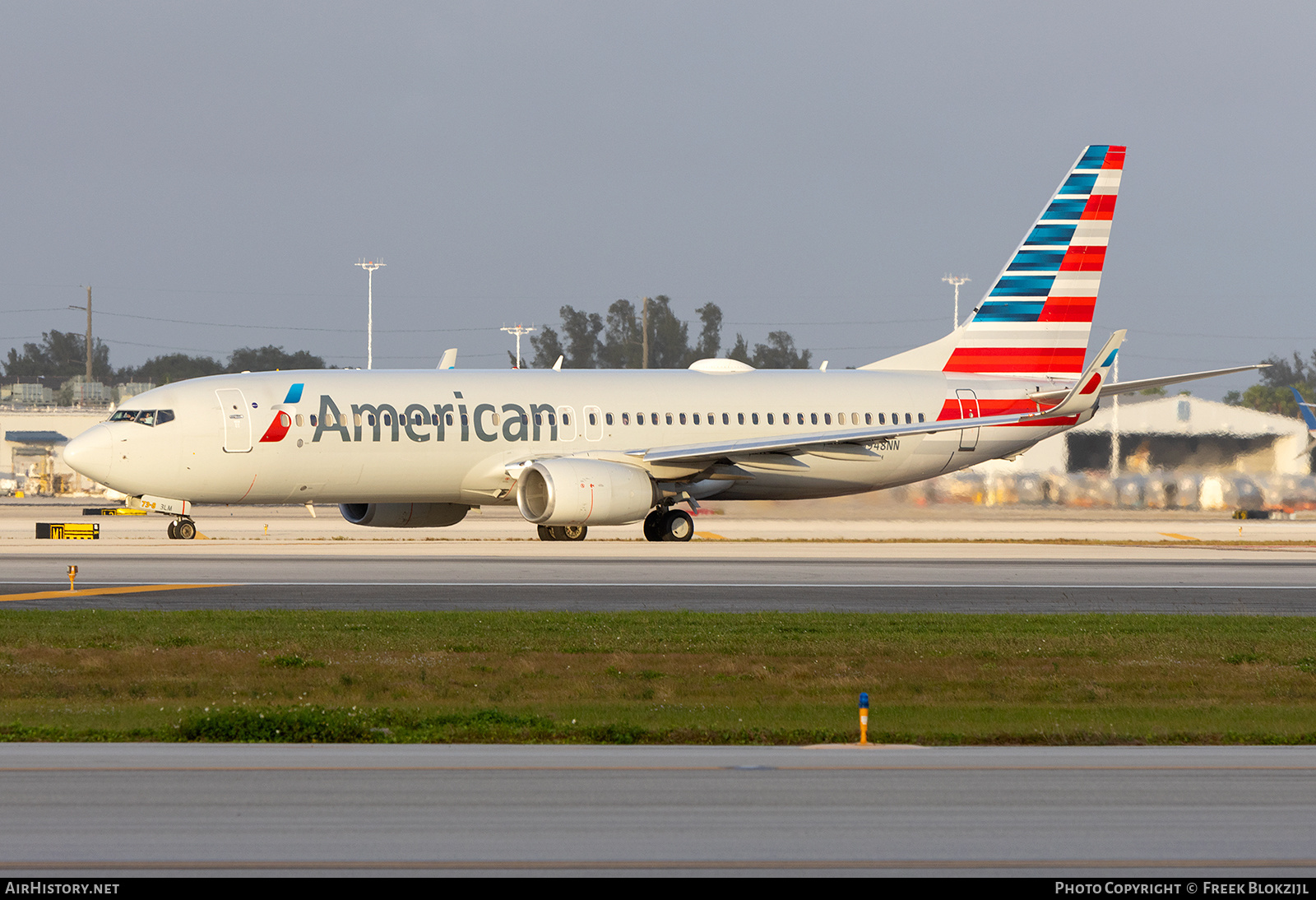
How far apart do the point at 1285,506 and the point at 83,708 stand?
43.1 m

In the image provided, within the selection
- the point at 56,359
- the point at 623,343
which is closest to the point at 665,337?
the point at 623,343

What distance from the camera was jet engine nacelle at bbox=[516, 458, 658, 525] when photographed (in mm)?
34656

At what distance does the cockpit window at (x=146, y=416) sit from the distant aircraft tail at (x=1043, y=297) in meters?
19.5

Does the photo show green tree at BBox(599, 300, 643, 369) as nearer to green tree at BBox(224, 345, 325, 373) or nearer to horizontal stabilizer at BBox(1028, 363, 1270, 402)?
green tree at BBox(224, 345, 325, 373)

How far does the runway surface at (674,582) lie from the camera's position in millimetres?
22781

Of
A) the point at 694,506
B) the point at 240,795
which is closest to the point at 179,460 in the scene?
the point at 694,506

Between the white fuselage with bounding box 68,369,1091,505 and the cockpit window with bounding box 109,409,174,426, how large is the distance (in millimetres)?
88

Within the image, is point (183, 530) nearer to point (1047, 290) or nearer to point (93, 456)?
point (93, 456)

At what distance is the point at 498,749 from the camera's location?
→ 37.7ft

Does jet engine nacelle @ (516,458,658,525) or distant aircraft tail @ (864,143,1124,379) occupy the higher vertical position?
distant aircraft tail @ (864,143,1124,379)

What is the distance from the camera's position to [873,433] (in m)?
37.3

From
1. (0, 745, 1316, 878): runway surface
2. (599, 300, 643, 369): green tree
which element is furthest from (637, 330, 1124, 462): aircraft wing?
(599, 300, 643, 369): green tree
